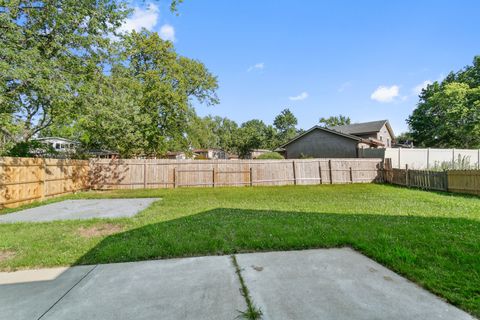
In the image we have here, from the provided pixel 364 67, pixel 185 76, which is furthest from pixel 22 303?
pixel 185 76

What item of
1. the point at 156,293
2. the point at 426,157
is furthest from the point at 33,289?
the point at 426,157

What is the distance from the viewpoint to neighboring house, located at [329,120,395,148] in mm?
26188

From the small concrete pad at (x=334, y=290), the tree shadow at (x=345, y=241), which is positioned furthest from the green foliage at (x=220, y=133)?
the small concrete pad at (x=334, y=290)

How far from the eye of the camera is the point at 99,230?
5168 mm

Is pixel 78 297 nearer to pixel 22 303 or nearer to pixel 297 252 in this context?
pixel 22 303

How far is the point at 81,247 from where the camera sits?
4109 millimetres

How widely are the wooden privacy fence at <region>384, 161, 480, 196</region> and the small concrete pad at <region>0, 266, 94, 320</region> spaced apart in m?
12.1

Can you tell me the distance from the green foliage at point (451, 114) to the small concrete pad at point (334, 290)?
30190 mm

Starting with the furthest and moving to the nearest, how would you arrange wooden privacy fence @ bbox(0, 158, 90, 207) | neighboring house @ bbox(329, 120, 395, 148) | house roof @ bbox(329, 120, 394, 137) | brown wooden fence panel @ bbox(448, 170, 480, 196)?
house roof @ bbox(329, 120, 394, 137) < neighboring house @ bbox(329, 120, 395, 148) < brown wooden fence panel @ bbox(448, 170, 480, 196) < wooden privacy fence @ bbox(0, 158, 90, 207)

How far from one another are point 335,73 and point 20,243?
15.8 meters

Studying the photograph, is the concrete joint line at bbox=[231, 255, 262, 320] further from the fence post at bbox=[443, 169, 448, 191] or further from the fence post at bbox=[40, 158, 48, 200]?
the fence post at bbox=[443, 169, 448, 191]

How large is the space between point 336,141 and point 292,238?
63.9 ft

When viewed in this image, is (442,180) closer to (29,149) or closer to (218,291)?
(218,291)

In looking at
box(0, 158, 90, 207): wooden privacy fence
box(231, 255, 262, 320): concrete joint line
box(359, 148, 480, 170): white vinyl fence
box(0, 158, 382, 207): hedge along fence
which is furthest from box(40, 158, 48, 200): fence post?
box(359, 148, 480, 170): white vinyl fence
